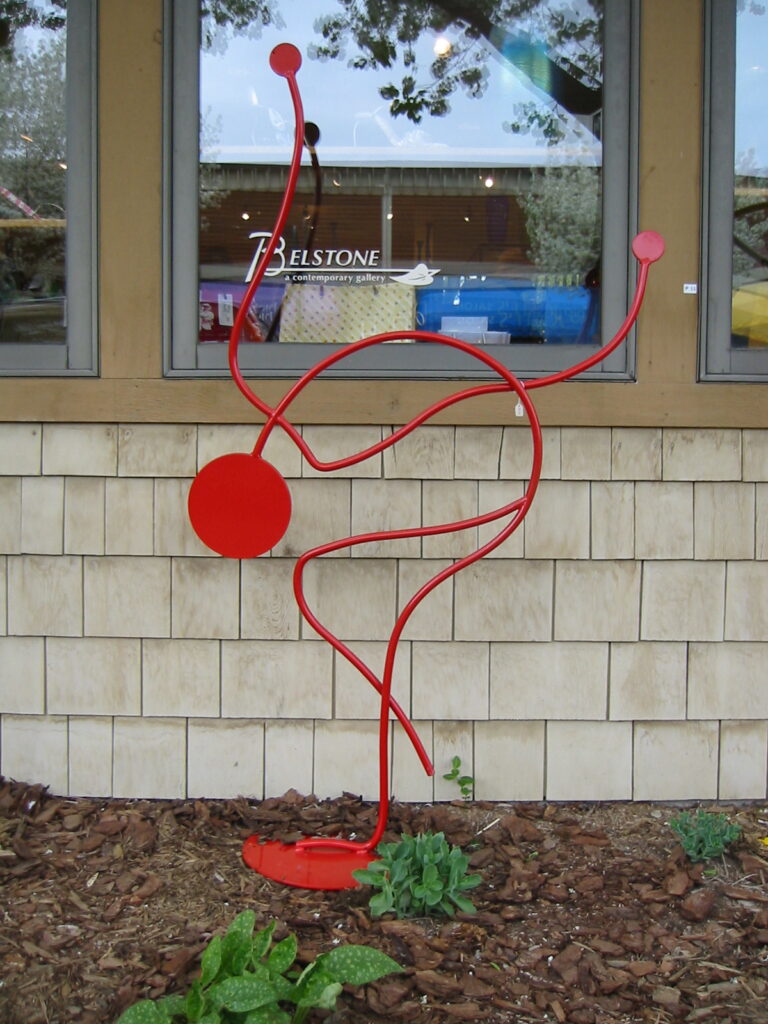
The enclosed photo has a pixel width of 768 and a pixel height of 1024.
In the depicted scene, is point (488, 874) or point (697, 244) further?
point (697, 244)

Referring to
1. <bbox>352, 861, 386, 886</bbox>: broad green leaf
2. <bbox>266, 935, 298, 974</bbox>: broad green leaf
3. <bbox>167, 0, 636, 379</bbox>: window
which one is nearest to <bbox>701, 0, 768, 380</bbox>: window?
<bbox>167, 0, 636, 379</bbox>: window

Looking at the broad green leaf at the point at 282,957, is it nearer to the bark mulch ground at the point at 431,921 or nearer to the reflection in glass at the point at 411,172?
the bark mulch ground at the point at 431,921

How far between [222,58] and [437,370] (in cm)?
111

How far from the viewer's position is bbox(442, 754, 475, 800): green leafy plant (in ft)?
9.47

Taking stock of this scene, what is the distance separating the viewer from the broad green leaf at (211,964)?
6.43 feet

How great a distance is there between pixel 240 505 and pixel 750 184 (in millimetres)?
1772

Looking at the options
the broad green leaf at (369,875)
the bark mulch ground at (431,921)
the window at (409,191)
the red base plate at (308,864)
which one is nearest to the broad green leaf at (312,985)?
the bark mulch ground at (431,921)

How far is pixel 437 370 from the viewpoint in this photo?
2.86m

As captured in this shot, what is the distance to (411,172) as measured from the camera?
296 centimetres

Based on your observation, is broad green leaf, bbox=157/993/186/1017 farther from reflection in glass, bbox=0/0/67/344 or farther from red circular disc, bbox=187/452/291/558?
reflection in glass, bbox=0/0/67/344

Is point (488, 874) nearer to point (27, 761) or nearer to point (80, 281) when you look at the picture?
point (27, 761)

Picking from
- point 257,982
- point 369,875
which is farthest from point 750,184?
point 257,982

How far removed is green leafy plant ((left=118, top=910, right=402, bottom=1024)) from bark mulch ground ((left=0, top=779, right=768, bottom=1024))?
11cm

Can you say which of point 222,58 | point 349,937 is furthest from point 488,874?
point 222,58
